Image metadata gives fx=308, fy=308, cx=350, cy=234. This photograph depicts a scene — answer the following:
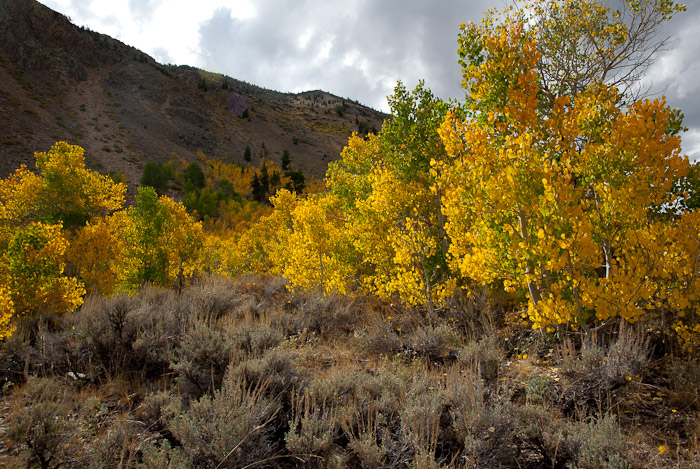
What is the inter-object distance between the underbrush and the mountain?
4436 cm

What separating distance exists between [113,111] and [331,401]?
262ft

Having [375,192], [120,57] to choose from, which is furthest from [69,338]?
[120,57]

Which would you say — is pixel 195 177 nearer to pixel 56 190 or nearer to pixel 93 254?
pixel 56 190

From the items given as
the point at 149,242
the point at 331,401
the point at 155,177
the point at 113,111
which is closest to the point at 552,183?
the point at 331,401

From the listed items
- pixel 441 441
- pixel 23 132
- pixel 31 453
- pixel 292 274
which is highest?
pixel 23 132

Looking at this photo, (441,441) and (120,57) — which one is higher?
(120,57)

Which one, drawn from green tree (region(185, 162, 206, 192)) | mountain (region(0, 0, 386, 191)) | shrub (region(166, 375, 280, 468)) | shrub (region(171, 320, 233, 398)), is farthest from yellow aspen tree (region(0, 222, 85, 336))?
green tree (region(185, 162, 206, 192))

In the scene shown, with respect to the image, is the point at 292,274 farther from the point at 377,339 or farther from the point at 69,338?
the point at 69,338

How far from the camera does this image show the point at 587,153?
4.12 metres

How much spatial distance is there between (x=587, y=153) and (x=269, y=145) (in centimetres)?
8770

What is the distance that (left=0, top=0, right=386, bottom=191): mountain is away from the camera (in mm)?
46312

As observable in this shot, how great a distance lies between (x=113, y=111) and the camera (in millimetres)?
61938

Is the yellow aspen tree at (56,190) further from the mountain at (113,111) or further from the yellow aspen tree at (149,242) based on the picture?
the mountain at (113,111)

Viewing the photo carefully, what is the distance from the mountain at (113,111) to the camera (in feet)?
152
